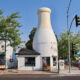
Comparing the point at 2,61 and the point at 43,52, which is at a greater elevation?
the point at 43,52

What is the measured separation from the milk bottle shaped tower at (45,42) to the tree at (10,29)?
362 cm

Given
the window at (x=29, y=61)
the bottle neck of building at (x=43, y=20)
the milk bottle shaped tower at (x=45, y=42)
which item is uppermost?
the bottle neck of building at (x=43, y=20)

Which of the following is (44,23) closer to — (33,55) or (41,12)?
(41,12)

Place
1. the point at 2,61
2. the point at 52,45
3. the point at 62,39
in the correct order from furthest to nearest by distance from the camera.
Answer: the point at 62,39
the point at 2,61
the point at 52,45

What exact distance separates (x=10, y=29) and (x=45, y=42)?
21.2ft

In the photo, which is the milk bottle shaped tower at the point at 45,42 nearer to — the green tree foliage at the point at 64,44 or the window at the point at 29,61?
the window at the point at 29,61

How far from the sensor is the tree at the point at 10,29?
2126cm

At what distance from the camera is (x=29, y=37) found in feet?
141

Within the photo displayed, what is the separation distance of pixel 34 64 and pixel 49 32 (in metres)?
6.37

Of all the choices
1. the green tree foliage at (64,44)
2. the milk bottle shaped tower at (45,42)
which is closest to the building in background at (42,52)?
the milk bottle shaped tower at (45,42)

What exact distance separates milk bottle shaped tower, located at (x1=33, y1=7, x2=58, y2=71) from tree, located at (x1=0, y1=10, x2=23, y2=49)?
3.62m

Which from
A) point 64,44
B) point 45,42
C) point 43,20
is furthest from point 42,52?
point 64,44

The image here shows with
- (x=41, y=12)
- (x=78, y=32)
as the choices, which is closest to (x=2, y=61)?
(x=41, y=12)

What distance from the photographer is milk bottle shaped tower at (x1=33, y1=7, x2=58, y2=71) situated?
22.5m
